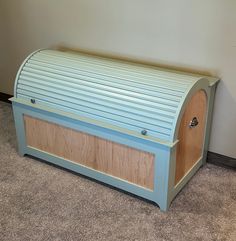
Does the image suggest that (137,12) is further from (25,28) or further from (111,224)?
(111,224)

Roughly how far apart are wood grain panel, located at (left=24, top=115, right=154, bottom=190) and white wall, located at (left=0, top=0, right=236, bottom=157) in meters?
0.59

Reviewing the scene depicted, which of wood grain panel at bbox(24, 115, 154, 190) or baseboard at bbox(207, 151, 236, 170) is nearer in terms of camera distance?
wood grain panel at bbox(24, 115, 154, 190)

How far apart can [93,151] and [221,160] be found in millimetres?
798

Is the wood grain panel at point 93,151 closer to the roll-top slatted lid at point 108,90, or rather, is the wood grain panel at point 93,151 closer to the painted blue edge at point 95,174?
the painted blue edge at point 95,174

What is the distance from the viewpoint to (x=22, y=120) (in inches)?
87.3

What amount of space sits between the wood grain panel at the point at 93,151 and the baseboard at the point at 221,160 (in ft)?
1.88

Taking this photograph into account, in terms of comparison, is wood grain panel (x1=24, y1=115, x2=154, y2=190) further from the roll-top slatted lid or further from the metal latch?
the metal latch

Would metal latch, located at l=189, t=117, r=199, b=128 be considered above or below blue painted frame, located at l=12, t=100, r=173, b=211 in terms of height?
above

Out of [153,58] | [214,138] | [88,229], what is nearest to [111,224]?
[88,229]

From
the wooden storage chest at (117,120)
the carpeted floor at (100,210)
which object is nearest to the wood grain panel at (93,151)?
the wooden storage chest at (117,120)

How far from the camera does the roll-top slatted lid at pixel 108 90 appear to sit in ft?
5.67

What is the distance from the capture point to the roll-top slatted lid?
173 centimetres

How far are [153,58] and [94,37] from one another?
1.48ft

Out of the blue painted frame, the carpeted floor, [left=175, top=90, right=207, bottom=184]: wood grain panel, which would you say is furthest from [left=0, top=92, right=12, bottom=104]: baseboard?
[left=175, top=90, right=207, bottom=184]: wood grain panel
